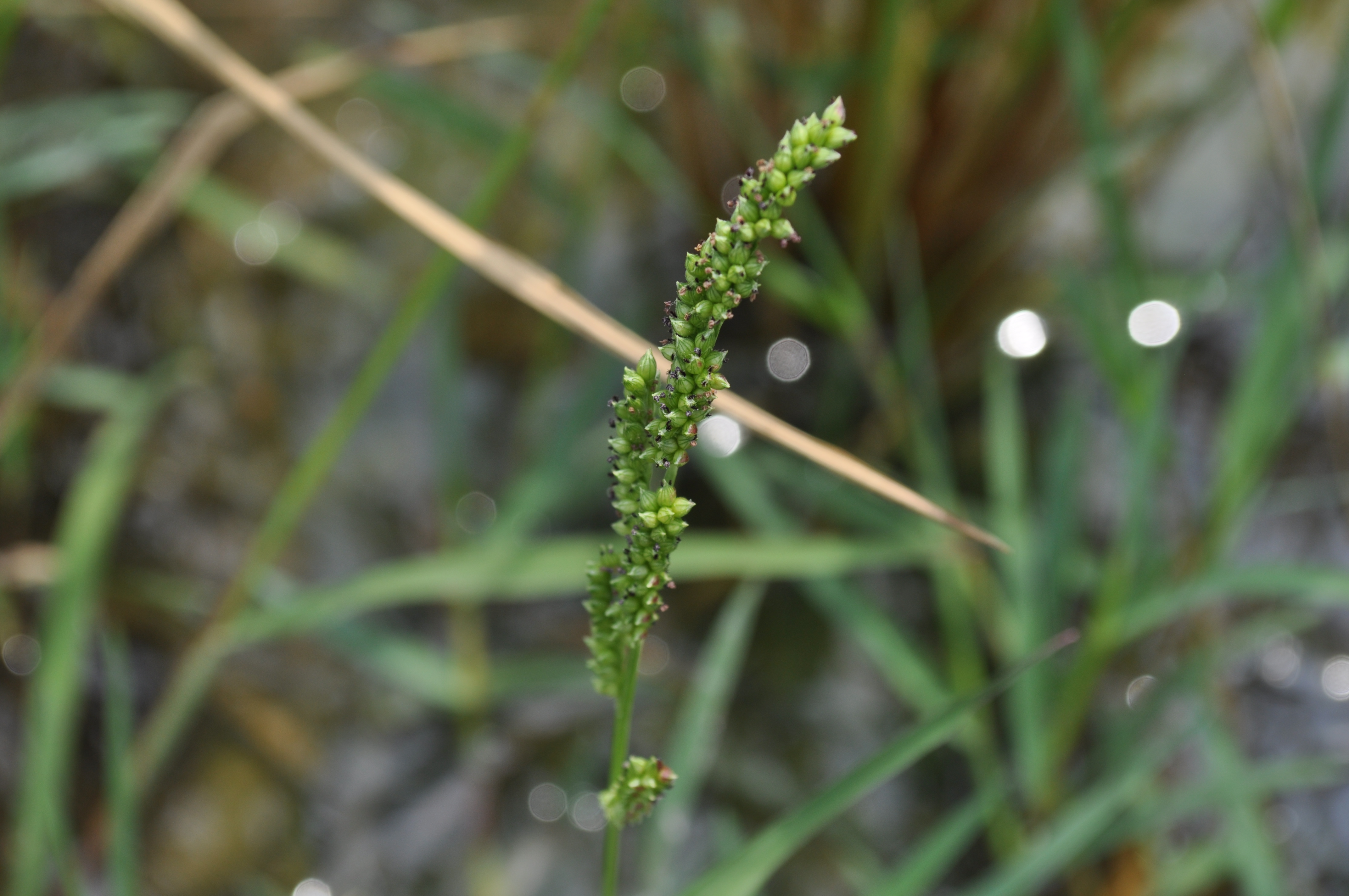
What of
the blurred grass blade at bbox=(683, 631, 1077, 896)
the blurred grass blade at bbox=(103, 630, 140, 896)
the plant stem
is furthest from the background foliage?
the plant stem

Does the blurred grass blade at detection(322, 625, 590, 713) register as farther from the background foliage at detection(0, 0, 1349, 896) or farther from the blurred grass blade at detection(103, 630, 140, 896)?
the blurred grass blade at detection(103, 630, 140, 896)

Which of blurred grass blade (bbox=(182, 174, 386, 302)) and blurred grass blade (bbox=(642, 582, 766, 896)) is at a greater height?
blurred grass blade (bbox=(182, 174, 386, 302))

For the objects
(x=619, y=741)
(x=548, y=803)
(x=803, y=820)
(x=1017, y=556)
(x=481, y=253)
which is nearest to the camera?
(x=619, y=741)

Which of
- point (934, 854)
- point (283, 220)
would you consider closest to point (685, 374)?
point (934, 854)

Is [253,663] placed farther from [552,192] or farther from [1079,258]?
[1079,258]

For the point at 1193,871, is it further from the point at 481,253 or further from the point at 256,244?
the point at 256,244

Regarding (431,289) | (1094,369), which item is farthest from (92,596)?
(1094,369)
